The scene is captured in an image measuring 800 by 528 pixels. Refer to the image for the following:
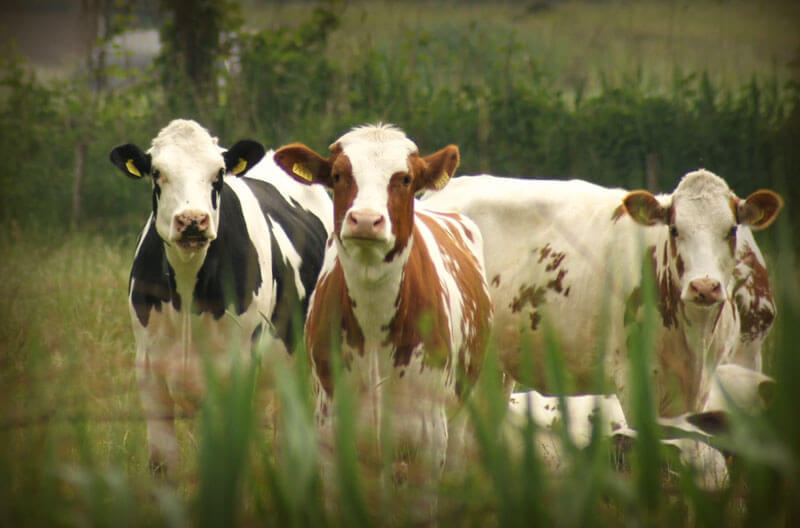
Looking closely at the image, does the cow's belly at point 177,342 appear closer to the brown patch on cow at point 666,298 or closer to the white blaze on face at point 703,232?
the brown patch on cow at point 666,298

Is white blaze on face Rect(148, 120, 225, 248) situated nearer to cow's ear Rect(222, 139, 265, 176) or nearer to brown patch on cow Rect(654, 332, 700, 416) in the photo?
cow's ear Rect(222, 139, 265, 176)

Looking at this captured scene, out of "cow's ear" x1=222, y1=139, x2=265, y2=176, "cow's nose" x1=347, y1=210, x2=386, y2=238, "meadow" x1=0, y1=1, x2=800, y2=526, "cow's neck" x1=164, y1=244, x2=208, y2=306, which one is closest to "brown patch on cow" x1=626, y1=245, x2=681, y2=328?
"cow's nose" x1=347, y1=210, x2=386, y2=238

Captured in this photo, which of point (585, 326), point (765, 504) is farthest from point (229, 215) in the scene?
point (765, 504)

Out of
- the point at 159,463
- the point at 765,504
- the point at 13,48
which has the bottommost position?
the point at 159,463

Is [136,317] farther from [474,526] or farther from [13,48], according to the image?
[13,48]

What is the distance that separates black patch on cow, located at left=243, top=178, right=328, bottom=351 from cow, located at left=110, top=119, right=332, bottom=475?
0.01 m

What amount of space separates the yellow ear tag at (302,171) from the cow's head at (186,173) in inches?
21.2

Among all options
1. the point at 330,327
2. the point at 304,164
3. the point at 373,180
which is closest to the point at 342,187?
the point at 373,180

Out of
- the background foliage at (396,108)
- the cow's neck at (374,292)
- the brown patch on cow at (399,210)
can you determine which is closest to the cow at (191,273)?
the cow's neck at (374,292)

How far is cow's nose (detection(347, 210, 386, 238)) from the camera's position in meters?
4.14

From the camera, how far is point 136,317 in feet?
17.9

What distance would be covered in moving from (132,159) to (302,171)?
1.28 m

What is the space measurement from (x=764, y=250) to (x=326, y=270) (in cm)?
556

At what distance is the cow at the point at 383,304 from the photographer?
439 cm
